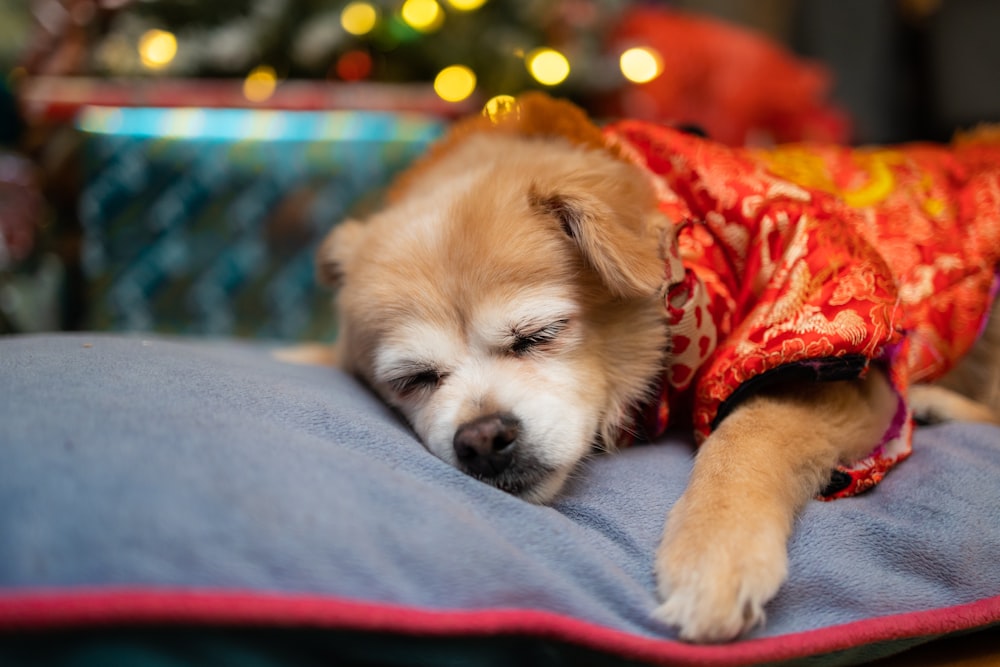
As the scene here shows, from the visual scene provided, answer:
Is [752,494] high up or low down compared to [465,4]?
down

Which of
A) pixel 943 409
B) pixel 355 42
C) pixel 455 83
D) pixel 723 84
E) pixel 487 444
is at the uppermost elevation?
pixel 355 42

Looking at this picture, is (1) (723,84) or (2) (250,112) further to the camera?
(1) (723,84)

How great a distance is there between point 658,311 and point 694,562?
0.66 m

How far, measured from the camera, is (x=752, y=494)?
126cm

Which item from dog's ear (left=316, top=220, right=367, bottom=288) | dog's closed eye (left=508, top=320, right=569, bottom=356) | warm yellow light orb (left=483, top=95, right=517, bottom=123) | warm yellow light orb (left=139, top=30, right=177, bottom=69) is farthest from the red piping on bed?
warm yellow light orb (left=139, top=30, right=177, bottom=69)

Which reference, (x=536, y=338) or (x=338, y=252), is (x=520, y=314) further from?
(x=338, y=252)

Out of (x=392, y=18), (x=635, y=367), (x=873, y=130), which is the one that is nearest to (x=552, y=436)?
(x=635, y=367)

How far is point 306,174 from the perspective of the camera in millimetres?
3201

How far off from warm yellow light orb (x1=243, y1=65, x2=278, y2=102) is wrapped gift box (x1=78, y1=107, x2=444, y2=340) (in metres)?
0.14

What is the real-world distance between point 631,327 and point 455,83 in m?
2.33

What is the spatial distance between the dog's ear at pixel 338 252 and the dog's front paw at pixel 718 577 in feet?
3.70

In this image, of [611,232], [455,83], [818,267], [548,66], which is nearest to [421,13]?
[455,83]

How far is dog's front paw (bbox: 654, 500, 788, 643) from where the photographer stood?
106cm

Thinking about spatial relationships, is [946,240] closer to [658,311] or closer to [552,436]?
[658,311]
